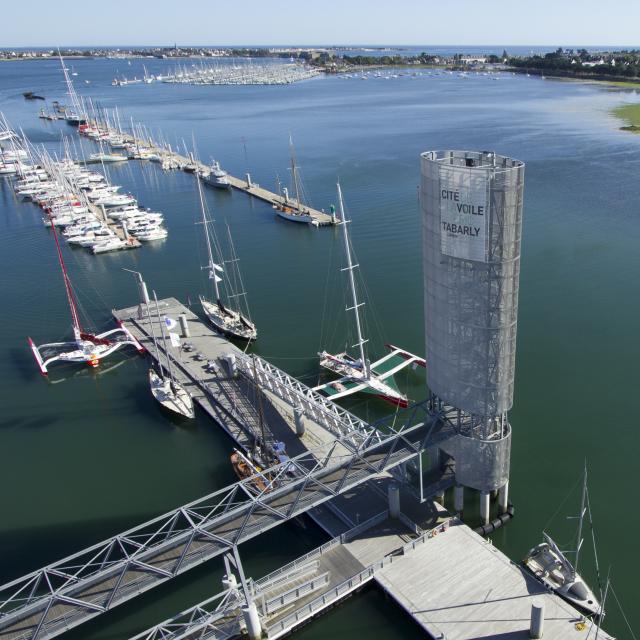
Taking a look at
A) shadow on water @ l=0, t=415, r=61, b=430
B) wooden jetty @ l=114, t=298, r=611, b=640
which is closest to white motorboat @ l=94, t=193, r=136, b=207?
shadow on water @ l=0, t=415, r=61, b=430

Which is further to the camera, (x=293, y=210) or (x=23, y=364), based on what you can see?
(x=293, y=210)

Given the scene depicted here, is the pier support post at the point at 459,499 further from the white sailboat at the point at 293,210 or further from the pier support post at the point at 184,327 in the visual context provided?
the white sailboat at the point at 293,210

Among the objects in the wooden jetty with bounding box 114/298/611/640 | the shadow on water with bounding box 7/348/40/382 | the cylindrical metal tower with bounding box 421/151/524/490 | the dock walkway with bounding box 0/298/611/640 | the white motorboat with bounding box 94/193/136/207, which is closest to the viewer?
the dock walkway with bounding box 0/298/611/640

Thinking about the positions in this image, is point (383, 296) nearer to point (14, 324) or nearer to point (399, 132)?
point (14, 324)

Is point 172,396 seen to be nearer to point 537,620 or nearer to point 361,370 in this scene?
point 361,370

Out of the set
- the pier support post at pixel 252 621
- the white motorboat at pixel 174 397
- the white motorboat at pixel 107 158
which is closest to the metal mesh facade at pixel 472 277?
the pier support post at pixel 252 621

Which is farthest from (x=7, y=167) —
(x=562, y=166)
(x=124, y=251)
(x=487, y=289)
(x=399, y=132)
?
(x=487, y=289)

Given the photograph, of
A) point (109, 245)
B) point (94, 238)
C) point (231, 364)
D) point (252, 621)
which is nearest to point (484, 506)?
point (252, 621)

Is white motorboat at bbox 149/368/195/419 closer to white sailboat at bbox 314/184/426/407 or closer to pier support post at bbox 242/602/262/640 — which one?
white sailboat at bbox 314/184/426/407
